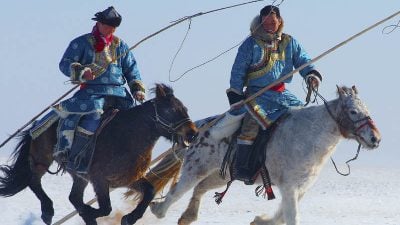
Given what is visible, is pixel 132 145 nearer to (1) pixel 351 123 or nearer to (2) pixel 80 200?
(2) pixel 80 200

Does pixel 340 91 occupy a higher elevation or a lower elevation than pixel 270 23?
lower

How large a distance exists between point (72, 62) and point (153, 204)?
6.40 ft

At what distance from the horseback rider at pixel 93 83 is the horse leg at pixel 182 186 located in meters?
1.07

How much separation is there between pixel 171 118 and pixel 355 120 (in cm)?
184

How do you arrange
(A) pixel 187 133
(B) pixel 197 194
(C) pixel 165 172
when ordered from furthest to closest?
(B) pixel 197 194
(C) pixel 165 172
(A) pixel 187 133

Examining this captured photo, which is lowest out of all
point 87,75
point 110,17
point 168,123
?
point 168,123

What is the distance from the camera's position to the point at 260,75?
12039 mm

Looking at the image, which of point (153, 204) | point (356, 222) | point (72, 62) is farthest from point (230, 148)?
point (356, 222)

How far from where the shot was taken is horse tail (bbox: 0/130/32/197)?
12375 millimetres

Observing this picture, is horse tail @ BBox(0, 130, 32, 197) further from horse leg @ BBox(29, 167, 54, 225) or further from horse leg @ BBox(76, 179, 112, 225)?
horse leg @ BBox(76, 179, 112, 225)

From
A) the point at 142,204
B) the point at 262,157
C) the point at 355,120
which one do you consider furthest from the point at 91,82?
the point at 355,120

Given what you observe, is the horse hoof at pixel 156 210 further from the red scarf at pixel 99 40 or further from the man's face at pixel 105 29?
the man's face at pixel 105 29

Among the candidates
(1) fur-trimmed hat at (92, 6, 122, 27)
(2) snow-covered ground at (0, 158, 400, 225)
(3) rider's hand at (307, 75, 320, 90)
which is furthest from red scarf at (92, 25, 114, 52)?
(3) rider's hand at (307, 75, 320, 90)

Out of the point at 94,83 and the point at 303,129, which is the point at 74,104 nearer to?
the point at 94,83
